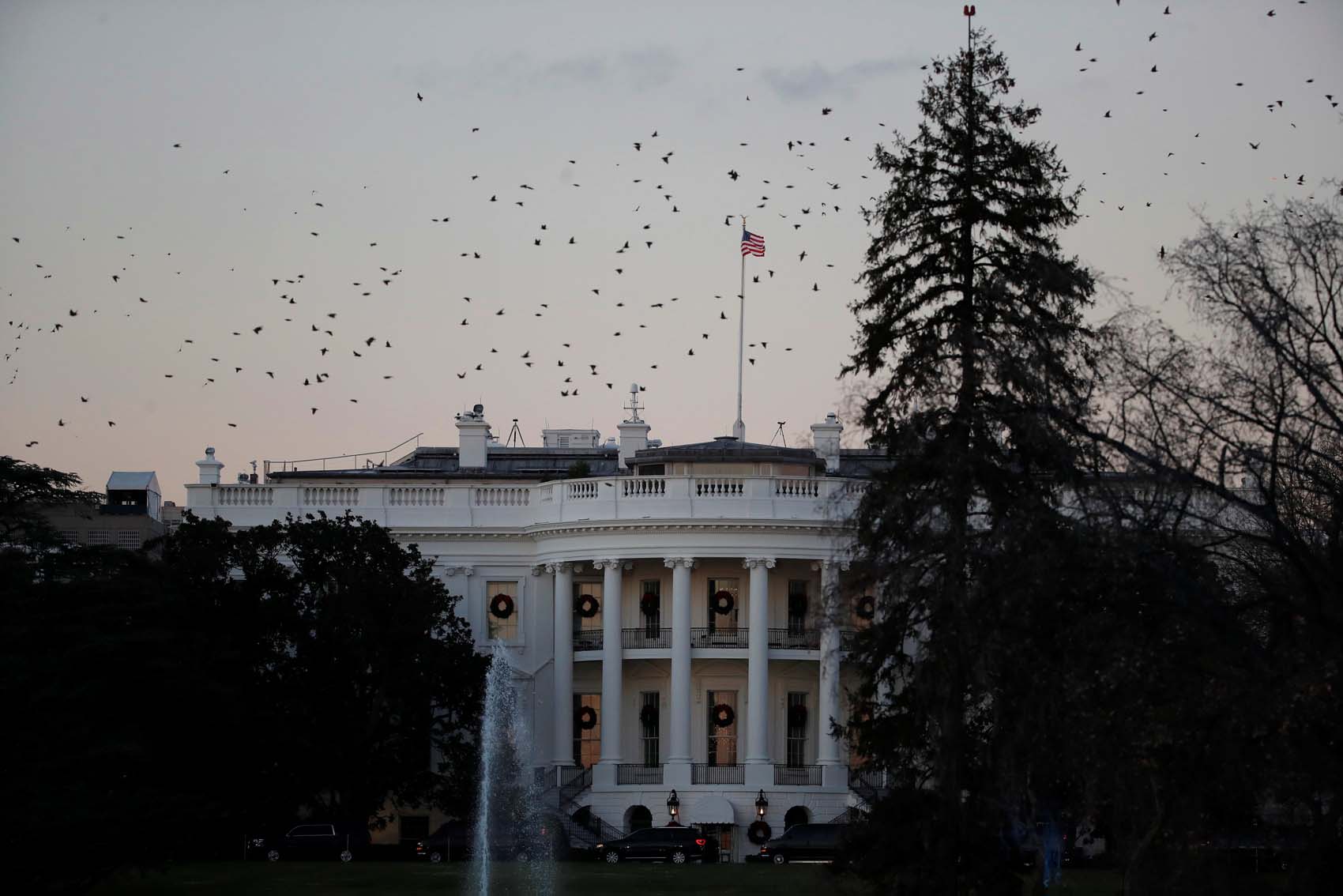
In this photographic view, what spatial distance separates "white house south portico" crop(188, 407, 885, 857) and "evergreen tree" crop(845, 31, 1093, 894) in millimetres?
25810

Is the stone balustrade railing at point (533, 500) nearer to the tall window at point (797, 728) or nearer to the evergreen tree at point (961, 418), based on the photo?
the tall window at point (797, 728)

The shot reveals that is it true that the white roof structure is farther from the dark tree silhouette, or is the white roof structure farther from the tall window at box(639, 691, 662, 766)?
the dark tree silhouette

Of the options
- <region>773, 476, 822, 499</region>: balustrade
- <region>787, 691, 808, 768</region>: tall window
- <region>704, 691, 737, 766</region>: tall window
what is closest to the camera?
<region>773, 476, 822, 499</region>: balustrade

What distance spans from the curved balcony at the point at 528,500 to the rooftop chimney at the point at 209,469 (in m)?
1.20

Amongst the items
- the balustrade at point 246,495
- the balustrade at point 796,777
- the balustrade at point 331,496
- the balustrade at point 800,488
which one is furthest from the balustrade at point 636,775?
the balustrade at point 246,495

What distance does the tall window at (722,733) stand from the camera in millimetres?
76312

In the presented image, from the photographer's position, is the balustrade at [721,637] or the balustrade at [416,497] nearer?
the balustrade at [721,637]

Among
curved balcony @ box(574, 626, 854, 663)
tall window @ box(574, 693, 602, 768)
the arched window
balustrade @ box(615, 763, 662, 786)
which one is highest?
curved balcony @ box(574, 626, 854, 663)

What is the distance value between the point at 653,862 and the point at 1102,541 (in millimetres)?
34117

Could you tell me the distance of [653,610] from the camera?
77.3 m

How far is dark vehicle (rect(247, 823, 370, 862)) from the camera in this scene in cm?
6581

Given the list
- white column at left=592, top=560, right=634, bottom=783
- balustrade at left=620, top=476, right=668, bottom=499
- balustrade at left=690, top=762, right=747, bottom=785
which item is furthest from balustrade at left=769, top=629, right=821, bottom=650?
balustrade at left=620, top=476, right=668, bottom=499

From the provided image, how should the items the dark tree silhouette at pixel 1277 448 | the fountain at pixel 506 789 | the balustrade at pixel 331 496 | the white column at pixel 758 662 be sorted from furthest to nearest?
the balustrade at pixel 331 496, the white column at pixel 758 662, the fountain at pixel 506 789, the dark tree silhouette at pixel 1277 448

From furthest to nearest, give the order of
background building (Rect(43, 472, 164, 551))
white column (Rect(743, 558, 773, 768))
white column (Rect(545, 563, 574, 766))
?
background building (Rect(43, 472, 164, 551)), white column (Rect(545, 563, 574, 766)), white column (Rect(743, 558, 773, 768))
